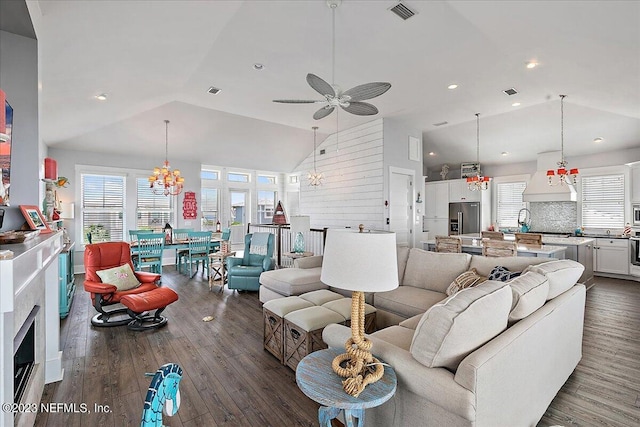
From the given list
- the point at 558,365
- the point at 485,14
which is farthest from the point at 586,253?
the point at 485,14

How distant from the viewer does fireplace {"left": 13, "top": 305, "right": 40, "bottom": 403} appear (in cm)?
178

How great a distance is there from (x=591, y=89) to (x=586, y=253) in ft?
9.50

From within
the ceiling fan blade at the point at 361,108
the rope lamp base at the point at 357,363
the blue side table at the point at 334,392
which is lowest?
the blue side table at the point at 334,392

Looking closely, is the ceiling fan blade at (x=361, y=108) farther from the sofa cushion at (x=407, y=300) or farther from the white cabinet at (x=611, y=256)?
the white cabinet at (x=611, y=256)

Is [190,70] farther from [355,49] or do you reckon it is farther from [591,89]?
[591,89]

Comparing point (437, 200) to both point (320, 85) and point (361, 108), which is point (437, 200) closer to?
point (361, 108)

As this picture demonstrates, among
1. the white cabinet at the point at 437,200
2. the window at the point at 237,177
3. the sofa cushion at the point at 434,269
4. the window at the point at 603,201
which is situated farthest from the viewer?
the window at the point at 237,177

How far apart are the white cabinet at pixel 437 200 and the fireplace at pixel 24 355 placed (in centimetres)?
872

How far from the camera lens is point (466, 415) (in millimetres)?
1382

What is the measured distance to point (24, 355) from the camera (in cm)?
210

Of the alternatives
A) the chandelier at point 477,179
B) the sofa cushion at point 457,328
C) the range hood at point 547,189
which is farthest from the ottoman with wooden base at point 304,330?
the range hood at point 547,189

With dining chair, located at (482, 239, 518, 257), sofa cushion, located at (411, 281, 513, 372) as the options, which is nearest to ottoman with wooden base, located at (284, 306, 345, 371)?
sofa cushion, located at (411, 281, 513, 372)

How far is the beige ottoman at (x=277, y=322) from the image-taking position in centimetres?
291

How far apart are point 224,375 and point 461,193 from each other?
7.73 metres
